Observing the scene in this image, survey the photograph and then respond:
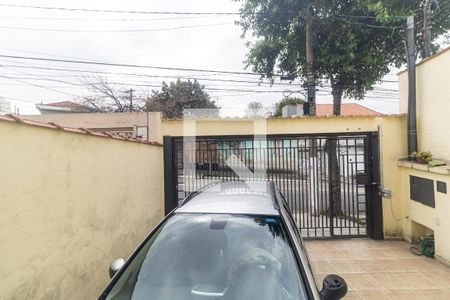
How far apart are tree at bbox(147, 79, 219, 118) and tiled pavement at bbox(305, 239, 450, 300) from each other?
2149 cm

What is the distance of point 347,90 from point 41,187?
41.9 feet

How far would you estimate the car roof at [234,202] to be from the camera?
2566 millimetres

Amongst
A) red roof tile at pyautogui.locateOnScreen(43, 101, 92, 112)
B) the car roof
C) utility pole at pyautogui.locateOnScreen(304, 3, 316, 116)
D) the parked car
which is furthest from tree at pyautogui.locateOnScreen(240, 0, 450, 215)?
red roof tile at pyautogui.locateOnScreen(43, 101, 92, 112)

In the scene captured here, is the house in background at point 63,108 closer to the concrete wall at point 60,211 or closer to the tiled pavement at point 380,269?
the concrete wall at point 60,211

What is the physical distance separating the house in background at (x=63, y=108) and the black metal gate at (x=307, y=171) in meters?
19.5

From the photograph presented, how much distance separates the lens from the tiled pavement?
163 inches

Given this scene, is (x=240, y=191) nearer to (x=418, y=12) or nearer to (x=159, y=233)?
(x=159, y=233)

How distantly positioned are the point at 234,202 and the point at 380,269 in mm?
3557

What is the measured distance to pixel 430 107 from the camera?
19.1ft

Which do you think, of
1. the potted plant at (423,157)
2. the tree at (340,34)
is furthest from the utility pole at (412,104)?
the tree at (340,34)

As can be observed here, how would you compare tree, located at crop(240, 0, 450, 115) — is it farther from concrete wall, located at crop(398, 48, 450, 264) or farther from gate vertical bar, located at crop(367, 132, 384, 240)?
gate vertical bar, located at crop(367, 132, 384, 240)

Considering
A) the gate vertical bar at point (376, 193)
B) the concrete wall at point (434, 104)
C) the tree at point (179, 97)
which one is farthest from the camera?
the tree at point (179, 97)

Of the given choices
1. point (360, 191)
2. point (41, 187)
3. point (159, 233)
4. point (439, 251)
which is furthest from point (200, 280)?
point (360, 191)

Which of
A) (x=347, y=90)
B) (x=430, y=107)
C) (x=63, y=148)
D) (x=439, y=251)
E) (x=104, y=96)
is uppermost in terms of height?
(x=104, y=96)
